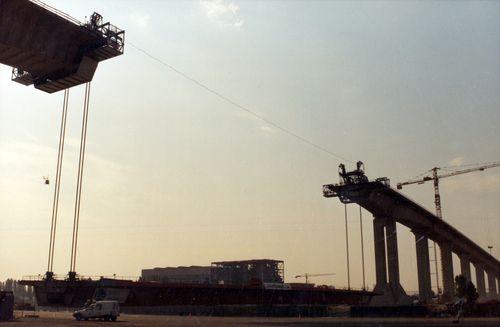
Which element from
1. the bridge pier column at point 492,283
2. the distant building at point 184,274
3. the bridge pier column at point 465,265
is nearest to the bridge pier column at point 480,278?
the bridge pier column at point 492,283

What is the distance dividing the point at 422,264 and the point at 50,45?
84.4m

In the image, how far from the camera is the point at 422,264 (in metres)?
98.6

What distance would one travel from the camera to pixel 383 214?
83875mm

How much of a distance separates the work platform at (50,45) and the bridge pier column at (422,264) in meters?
77.5

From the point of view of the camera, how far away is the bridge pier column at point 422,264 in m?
97.3

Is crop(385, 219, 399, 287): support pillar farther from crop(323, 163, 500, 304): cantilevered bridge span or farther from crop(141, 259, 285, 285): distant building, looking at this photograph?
crop(141, 259, 285, 285): distant building

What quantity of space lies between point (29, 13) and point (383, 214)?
65.6 metres

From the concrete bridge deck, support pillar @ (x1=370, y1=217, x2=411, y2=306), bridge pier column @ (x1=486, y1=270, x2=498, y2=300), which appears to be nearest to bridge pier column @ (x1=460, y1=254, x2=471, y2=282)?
the concrete bridge deck

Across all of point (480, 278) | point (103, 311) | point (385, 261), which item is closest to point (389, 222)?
point (385, 261)

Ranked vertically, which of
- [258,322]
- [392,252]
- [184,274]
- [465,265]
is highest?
[392,252]

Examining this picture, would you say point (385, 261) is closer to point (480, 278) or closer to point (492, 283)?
point (480, 278)

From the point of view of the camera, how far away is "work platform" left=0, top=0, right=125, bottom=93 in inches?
1299

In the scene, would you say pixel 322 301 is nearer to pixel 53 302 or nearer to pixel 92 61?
pixel 53 302

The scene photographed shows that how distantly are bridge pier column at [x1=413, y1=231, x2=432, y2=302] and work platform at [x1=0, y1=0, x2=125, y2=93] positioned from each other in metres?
77.5
